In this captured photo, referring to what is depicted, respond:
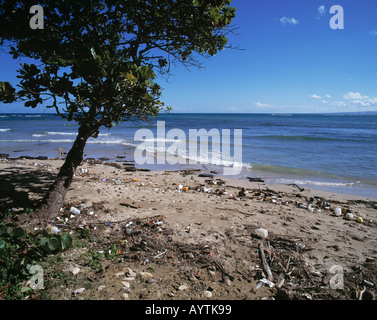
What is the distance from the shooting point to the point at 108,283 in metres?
2.74

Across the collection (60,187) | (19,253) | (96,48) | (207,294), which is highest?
(96,48)

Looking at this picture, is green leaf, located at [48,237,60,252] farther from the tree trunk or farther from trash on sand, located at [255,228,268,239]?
trash on sand, located at [255,228,268,239]

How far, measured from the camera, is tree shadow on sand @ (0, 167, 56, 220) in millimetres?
4477

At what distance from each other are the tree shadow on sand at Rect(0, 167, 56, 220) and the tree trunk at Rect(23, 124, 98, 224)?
1.48ft

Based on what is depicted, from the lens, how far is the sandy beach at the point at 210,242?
279 centimetres

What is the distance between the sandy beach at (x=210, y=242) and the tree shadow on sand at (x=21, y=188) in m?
0.02

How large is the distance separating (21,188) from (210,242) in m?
4.83

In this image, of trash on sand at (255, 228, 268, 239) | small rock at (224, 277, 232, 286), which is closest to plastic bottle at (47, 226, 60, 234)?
small rock at (224, 277, 232, 286)

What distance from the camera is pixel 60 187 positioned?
14.5 feet

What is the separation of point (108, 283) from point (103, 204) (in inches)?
99.6

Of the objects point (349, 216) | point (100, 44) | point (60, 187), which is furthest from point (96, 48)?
point (349, 216)

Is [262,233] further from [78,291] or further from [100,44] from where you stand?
[100,44]

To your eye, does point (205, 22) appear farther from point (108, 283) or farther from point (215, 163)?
point (215, 163)
